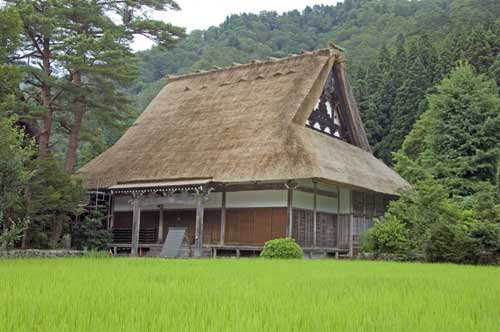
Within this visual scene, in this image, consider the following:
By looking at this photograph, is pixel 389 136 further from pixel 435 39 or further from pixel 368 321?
pixel 368 321

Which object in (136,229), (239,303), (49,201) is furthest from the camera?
(136,229)

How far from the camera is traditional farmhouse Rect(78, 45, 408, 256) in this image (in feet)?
61.1

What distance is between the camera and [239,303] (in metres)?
5.53

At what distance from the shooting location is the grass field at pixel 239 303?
4.43 metres

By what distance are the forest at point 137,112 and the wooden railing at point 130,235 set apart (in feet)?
4.08

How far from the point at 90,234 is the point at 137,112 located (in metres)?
7.65

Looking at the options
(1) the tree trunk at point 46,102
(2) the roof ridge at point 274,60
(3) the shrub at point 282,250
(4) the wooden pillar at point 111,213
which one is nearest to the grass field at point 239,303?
(3) the shrub at point 282,250

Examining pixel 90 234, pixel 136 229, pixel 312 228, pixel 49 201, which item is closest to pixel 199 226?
pixel 136 229

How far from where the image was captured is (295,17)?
64.1 meters

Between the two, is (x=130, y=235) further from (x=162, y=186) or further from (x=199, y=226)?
(x=199, y=226)

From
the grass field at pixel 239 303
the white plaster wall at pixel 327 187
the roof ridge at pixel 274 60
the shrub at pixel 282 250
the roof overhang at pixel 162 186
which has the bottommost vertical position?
the grass field at pixel 239 303

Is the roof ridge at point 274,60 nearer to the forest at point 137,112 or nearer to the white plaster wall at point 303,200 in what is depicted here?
the forest at point 137,112

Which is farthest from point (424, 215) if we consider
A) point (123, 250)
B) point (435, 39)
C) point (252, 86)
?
point (435, 39)

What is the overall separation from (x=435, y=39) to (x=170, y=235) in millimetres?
32391
